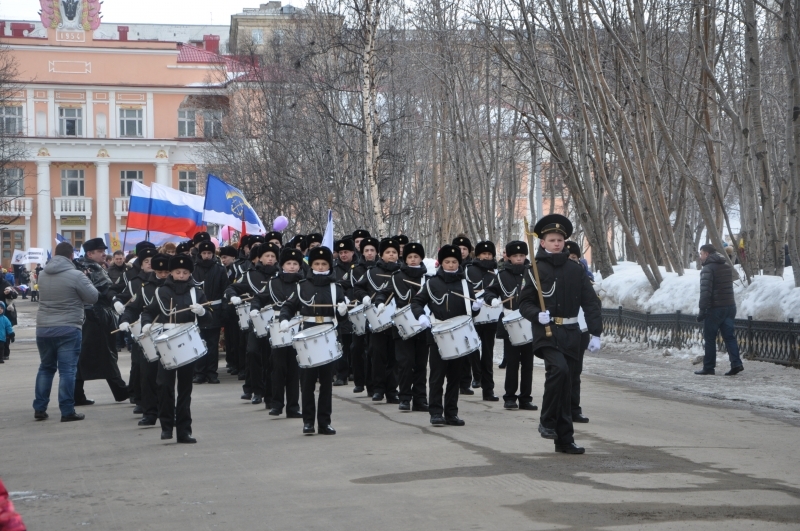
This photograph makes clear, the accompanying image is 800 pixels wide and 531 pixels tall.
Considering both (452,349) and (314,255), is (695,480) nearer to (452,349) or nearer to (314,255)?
(452,349)

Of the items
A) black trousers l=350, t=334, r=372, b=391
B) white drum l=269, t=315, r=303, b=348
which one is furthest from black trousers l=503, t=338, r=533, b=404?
black trousers l=350, t=334, r=372, b=391

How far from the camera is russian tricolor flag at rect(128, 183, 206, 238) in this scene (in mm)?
25281

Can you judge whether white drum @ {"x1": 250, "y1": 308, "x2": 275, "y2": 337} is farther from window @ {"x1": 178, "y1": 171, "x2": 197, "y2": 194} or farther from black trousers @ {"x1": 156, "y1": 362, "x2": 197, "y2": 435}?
window @ {"x1": 178, "y1": 171, "x2": 197, "y2": 194}

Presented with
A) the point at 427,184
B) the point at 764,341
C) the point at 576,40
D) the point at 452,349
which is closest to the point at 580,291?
the point at 452,349

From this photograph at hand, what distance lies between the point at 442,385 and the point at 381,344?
8.62 ft

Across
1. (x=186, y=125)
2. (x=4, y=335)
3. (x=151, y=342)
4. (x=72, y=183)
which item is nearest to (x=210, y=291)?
(x=151, y=342)

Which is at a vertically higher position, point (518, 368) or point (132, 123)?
point (132, 123)

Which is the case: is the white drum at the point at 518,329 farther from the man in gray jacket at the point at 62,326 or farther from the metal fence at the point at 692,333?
the metal fence at the point at 692,333

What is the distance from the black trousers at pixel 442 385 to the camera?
1195cm

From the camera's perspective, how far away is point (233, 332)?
18.5 metres

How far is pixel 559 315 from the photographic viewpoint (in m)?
10.1

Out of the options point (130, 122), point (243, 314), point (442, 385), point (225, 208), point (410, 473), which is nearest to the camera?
point (410, 473)

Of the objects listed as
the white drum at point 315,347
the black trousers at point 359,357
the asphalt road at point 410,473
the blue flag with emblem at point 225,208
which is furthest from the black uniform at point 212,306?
the blue flag with emblem at point 225,208

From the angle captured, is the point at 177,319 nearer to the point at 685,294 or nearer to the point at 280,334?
the point at 280,334
